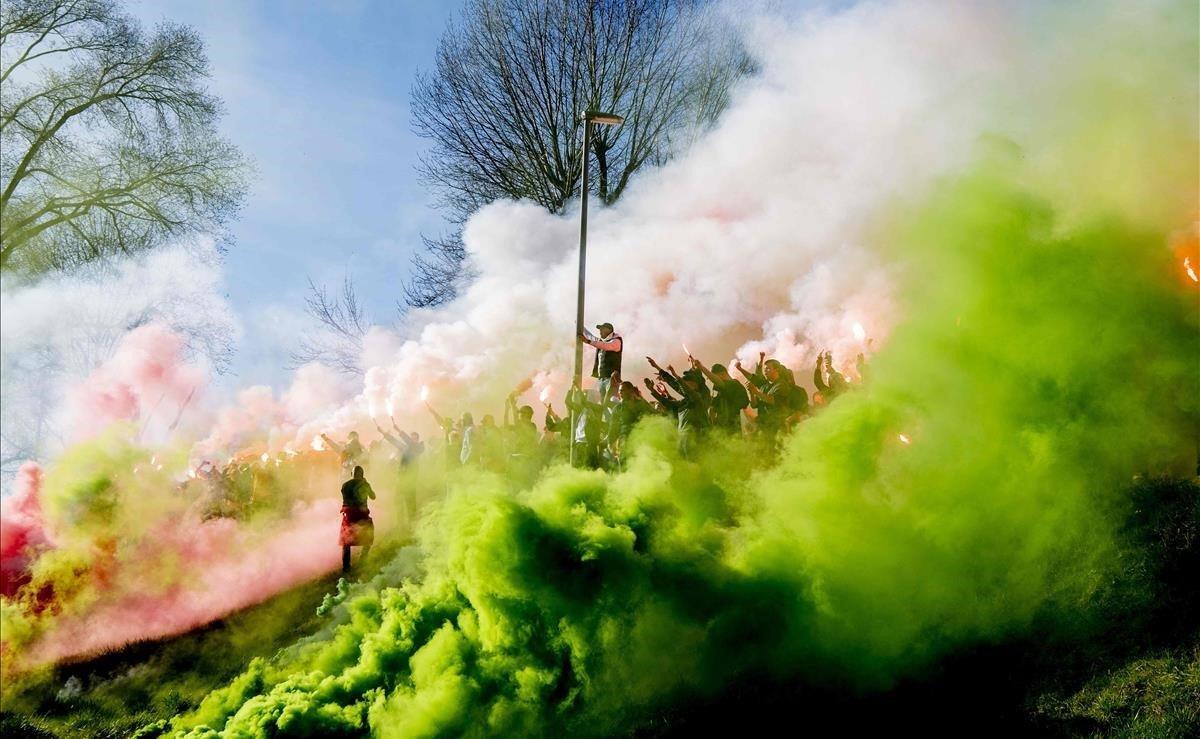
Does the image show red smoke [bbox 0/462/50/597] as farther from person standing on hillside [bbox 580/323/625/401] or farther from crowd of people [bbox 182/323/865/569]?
person standing on hillside [bbox 580/323/625/401]

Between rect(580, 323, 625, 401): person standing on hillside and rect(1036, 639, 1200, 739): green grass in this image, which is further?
rect(580, 323, 625, 401): person standing on hillside

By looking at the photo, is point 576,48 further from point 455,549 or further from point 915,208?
point 455,549

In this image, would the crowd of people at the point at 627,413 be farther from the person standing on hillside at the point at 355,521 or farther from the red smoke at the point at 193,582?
the red smoke at the point at 193,582

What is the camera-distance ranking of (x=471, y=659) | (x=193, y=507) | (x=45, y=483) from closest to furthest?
(x=471, y=659) → (x=45, y=483) → (x=193, y=507)

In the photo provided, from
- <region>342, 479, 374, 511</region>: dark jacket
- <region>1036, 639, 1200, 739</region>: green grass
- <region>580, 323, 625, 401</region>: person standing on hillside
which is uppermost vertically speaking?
<region>580, 323, 625, 401</region>: person standing on hillside

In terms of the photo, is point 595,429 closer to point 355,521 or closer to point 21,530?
point 355,521

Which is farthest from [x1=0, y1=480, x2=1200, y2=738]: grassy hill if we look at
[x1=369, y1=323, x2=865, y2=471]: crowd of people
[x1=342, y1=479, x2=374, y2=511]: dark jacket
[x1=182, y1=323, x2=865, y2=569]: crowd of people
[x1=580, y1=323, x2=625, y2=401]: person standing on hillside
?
[x1=580, y1=323, x2=625, y2=401]: person standing on hillside

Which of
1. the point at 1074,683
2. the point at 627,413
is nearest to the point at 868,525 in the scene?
the point at 1074,683

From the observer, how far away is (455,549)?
4.11 m

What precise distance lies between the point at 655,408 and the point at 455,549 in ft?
14.8

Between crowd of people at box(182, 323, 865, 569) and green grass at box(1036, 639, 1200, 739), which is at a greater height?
crowd of people at box(182, 323, 865, 569)

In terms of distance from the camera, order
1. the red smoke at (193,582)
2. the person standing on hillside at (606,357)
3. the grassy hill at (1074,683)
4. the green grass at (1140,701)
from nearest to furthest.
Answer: the green grass at (1140,701)
the grassy hill at (1074,683)
the red smoke at (193,582)
the person standing on hillside at (606,357)

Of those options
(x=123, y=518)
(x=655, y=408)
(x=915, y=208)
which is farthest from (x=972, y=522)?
(x=123, y=518)

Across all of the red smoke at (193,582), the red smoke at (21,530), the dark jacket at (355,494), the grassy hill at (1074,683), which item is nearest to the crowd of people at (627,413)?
the dark jacket at (355,494)
